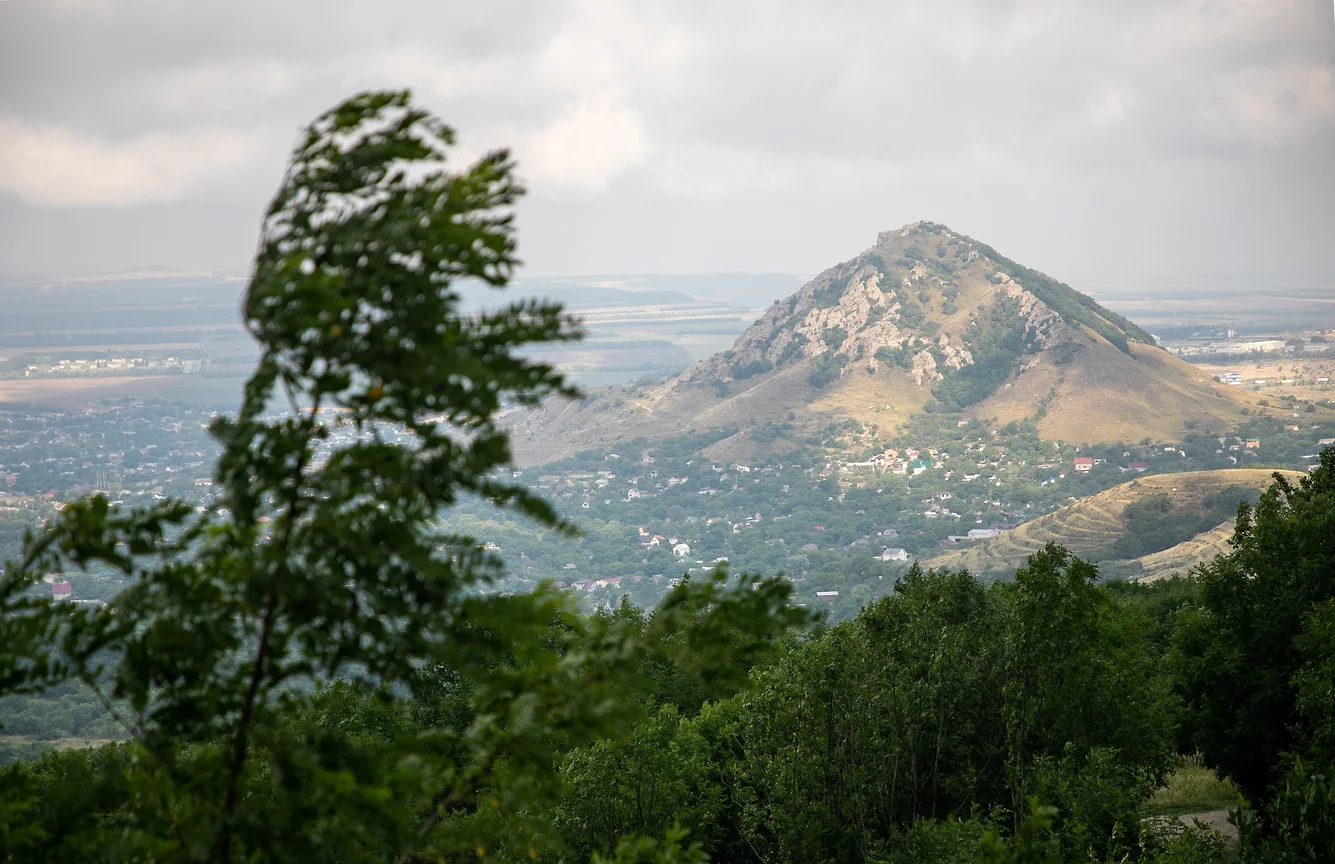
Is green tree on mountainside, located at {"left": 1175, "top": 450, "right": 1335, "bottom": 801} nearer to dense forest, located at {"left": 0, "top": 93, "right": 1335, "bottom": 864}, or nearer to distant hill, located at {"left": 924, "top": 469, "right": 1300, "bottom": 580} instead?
dense forest, located at {"left": 0, "top": 93, "right": 1335, "bottom": 864}

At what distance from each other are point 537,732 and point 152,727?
1.97 metres

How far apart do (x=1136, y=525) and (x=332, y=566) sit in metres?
170

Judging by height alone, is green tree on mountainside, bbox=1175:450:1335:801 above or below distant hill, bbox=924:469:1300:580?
above

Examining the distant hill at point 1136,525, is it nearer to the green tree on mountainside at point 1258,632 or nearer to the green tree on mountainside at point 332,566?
the green tree on mountainside at point 1258,632

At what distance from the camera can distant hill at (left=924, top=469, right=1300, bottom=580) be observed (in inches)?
5719

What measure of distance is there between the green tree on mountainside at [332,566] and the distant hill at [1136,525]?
143 metres

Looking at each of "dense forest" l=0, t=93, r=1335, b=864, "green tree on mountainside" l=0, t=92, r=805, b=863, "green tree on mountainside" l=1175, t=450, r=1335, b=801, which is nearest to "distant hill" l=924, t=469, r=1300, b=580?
"green tree on mountainside" l=1175, t=450, r=1335, b=801

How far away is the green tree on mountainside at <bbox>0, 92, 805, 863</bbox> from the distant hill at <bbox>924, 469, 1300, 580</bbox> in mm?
142655

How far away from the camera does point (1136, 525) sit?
6137 inches

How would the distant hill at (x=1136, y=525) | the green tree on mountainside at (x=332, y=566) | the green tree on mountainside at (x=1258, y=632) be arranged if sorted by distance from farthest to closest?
the distant hill at (x=1136, y=525), the green tree on mountainside at (x=1258, y=632), the green tree on mountainside at (x=332, y=566)

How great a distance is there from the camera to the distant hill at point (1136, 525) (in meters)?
145

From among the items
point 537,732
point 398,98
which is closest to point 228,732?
point 537,732

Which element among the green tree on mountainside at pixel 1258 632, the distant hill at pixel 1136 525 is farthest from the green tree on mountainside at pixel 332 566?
the distant hill at pixel 1136 525

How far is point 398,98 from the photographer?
511 centimetres
